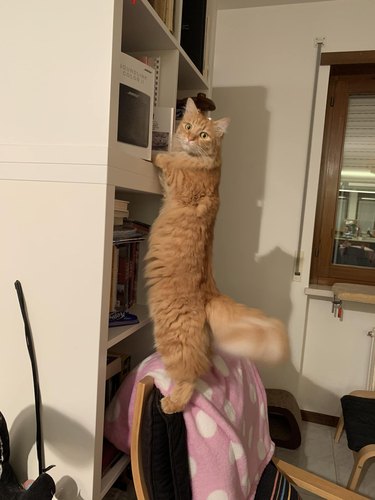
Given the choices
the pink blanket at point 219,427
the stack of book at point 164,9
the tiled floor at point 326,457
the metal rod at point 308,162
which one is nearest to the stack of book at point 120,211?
the pink blanket at point 219,427

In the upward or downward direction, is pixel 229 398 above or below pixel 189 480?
above

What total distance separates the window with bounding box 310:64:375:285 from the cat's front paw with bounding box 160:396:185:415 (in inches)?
59.1

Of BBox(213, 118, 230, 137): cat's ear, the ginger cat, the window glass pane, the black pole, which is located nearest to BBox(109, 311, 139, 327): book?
the ginger cat

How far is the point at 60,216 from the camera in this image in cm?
88

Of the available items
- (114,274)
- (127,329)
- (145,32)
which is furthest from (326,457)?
(145,32)

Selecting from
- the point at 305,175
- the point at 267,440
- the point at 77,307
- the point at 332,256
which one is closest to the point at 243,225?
the point at 305,175

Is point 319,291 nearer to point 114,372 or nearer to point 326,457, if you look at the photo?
point 326,457

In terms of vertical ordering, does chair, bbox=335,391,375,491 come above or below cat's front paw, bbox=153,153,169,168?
below

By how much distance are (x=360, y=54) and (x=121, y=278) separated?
5.66ft

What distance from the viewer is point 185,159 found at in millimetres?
1133

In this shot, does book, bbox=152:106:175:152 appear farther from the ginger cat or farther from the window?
the window

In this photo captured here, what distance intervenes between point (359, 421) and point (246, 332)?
109 cm

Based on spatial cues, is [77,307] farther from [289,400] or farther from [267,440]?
[289,400]

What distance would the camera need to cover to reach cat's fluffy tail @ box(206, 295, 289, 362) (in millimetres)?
936
